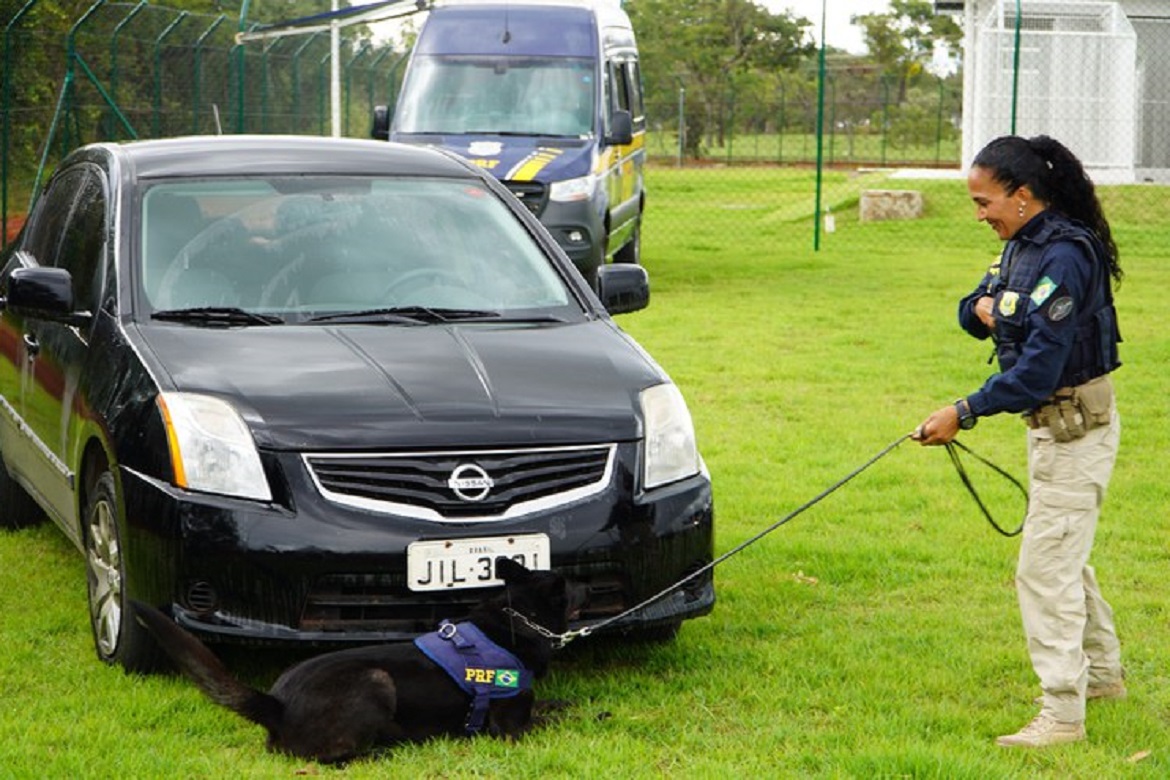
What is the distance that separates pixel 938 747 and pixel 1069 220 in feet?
4.76

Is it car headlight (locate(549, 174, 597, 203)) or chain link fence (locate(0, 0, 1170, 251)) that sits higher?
chain link fence (locate(0, 0, 1170, 251))

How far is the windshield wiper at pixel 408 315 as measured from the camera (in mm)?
6129

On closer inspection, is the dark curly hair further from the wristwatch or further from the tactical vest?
the wristwatch

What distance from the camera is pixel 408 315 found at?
6.19 metres

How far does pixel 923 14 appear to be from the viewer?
5788 cm

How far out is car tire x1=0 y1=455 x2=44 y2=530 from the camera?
7711 mm

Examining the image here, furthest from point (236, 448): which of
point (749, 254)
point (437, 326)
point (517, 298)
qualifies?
point (749, 254)

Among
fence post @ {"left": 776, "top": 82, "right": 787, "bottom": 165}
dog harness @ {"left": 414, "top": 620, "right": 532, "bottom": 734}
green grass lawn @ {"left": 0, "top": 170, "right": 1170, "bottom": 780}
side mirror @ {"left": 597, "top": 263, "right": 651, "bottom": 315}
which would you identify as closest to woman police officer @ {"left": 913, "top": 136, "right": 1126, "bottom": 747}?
green grass lawn @ {"left": 0, "top": 170, "right": 1170, "bottom": 780}

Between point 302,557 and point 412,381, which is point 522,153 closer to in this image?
point 412,381

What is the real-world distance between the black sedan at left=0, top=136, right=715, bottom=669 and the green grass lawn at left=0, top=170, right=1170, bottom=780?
0.27m

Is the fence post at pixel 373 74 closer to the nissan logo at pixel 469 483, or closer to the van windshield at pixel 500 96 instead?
the van windshield at pixel 500 96

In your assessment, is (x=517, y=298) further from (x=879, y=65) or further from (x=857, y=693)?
(x=879, y=65)

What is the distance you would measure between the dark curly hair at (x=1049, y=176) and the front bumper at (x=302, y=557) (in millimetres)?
1418

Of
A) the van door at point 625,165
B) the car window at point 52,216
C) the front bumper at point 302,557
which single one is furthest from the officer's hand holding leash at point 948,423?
the van door at point 625,165
